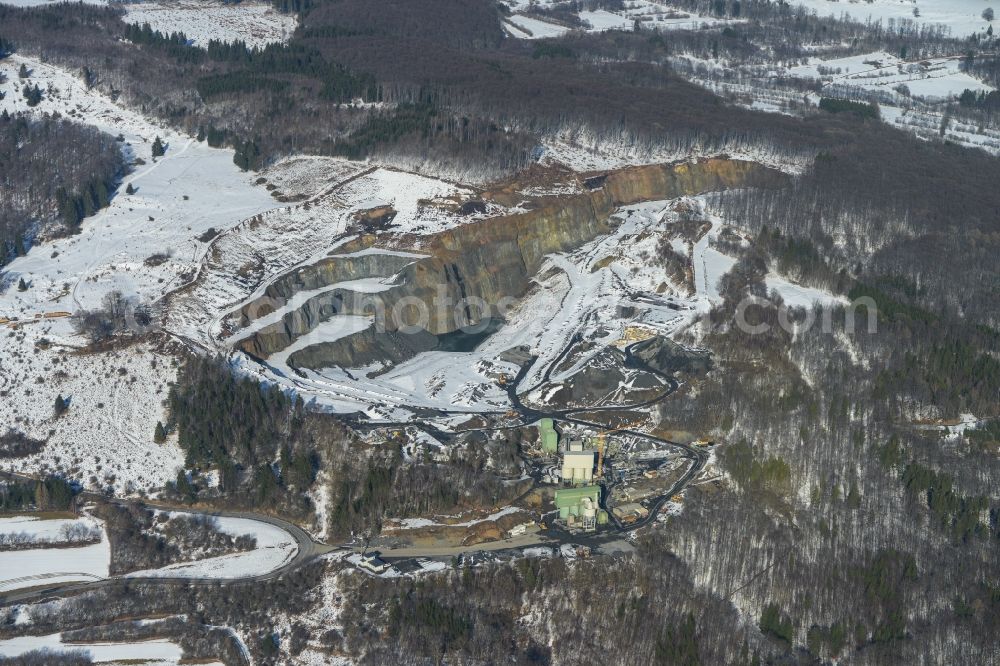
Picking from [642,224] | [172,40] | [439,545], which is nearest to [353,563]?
[439,545]

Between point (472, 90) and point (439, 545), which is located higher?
point (472, 90)

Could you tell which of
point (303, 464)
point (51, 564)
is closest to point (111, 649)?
point (51, 564)

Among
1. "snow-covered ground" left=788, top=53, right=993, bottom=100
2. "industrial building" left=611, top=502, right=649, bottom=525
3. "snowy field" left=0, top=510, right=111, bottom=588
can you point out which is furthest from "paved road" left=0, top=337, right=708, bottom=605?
"snow-covered ground" left=788, top=53, right=993, bottom=100

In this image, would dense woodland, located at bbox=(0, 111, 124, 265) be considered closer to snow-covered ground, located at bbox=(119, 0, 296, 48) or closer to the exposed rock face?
the exposed rock face

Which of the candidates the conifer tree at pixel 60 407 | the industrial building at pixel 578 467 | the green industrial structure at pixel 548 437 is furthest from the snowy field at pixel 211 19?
the industrial building at pixel 578 467

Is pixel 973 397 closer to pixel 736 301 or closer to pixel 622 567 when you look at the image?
pixel 736 301

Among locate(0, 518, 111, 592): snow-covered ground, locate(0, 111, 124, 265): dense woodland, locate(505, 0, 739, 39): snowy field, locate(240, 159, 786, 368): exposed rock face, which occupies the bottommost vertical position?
locate(0, 518, 111, 592): snow-covered ground

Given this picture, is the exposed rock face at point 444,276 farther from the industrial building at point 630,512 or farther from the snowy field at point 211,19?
the snowy field at point 211,19
